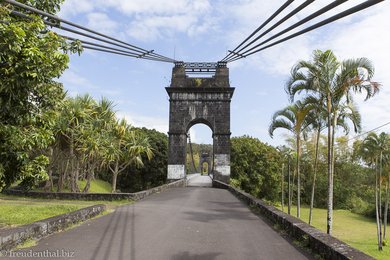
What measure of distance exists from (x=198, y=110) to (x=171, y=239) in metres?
19.6

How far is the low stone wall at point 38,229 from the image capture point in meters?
4.72

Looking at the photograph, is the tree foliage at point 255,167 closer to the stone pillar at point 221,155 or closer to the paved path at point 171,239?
the stone pillar at point 221,155

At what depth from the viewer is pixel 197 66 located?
26.2m

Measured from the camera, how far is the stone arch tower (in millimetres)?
24578

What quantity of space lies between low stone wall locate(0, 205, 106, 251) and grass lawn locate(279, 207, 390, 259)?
13.8m

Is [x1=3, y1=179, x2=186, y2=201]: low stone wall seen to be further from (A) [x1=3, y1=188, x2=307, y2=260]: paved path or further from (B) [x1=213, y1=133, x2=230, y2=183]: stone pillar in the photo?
(B) [x1=213, y1=133, x2=230, y2=183]: stone pillar

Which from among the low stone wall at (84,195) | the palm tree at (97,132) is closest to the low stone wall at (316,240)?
the low stone wall at (84,195)

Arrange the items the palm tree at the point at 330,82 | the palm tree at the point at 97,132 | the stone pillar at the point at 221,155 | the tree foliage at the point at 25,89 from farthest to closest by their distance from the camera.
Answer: the stone pillar at the point at 221,155 → the palm tree at the point at 97,132 → the palm tree at the point at 330,82 → the tree foliage at the point at 25,89

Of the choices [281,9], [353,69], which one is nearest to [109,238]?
[281,9]

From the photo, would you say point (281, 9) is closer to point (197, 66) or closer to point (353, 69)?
point (353, 69)

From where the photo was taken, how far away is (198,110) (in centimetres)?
2512

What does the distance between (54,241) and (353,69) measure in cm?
1029

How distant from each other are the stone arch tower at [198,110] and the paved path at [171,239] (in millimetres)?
16044

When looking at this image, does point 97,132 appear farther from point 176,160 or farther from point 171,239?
point 171,239
